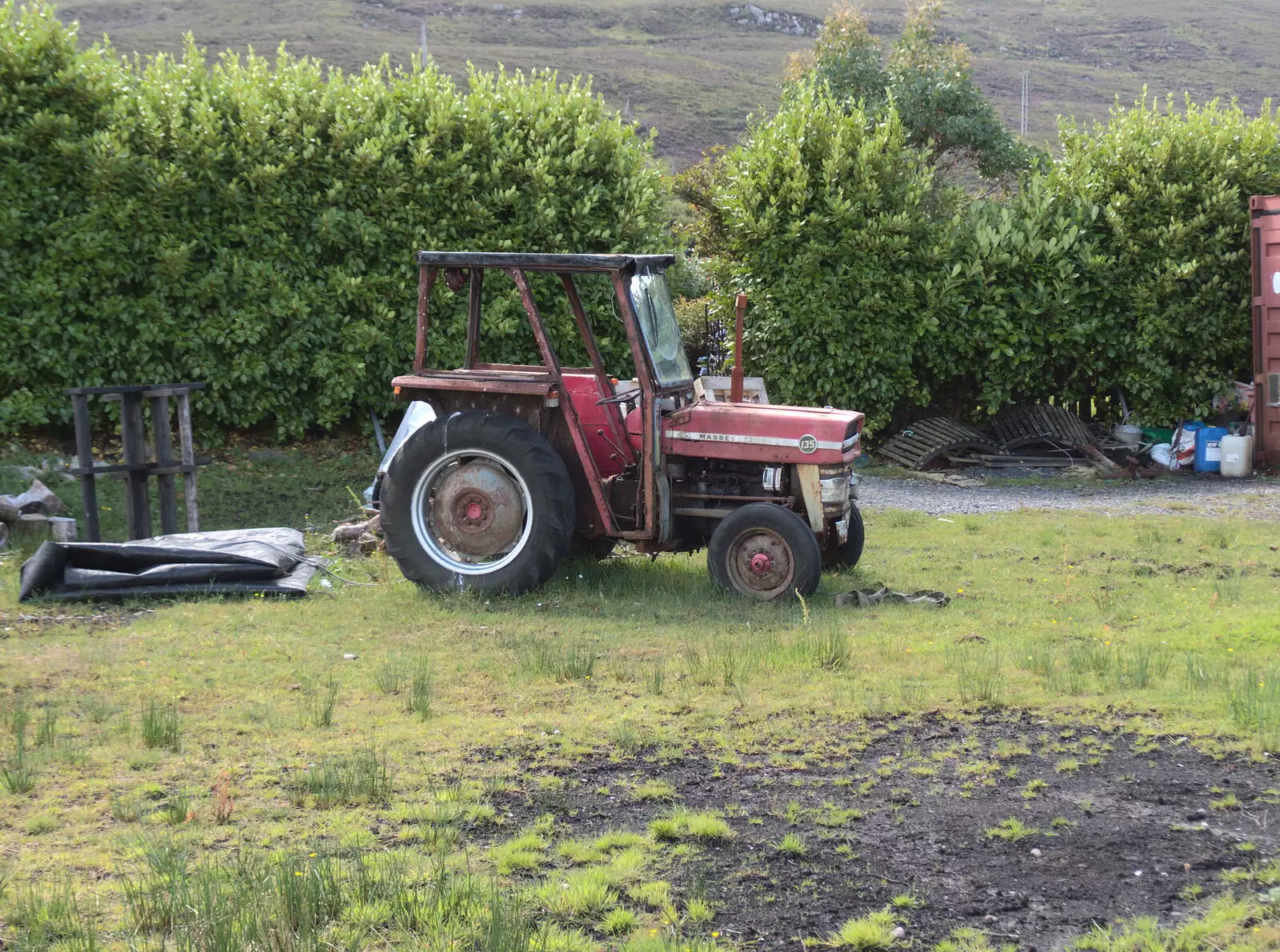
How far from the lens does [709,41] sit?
80.1 m

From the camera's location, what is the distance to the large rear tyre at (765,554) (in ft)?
26.5

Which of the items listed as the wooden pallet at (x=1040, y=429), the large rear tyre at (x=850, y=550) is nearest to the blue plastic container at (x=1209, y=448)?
the wooden pallet at (x=1040, y=429)

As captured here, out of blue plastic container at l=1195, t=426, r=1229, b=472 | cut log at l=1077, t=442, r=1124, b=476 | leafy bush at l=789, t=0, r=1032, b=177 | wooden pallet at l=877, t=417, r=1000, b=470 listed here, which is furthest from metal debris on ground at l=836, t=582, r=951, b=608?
leafy bush at l=789, t=0, r=1032, b=177

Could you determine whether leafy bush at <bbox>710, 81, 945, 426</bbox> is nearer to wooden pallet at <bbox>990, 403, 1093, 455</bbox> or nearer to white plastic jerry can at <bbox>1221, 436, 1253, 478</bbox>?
wooden pallet at <bbox>990, 403, 1093, 455</bbox>

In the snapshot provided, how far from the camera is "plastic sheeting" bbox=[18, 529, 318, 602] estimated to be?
320 inches

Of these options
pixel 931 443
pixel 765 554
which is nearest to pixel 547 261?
pixel 765 554

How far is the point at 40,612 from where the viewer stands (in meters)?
7.84

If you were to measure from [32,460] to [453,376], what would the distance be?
5.44m

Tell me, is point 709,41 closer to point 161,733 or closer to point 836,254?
point 836,254

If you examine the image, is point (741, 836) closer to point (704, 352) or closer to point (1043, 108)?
point (704, 352)

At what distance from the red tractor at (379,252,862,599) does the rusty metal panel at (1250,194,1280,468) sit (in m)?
7.38

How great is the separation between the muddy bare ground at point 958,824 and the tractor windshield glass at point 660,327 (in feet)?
11.6

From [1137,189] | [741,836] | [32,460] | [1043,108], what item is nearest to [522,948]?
[741,836]

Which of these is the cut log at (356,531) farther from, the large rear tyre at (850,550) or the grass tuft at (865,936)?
the grass tuft at (865,936)
